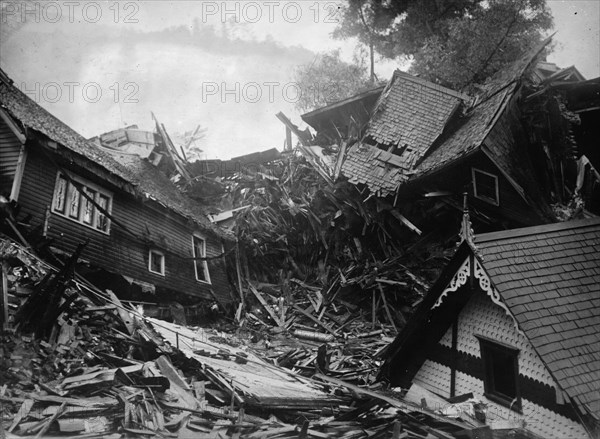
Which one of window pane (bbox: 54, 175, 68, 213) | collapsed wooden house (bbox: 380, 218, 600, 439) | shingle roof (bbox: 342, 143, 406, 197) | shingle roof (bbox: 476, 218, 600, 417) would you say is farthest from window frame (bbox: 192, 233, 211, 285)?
shingle roof (bbox: 476, 218, 600, 417)

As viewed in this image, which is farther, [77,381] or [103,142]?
[103,142]

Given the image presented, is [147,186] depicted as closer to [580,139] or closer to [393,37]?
[580,139]

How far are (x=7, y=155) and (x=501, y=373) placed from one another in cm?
1305

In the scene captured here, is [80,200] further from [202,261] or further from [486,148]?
[486,148]

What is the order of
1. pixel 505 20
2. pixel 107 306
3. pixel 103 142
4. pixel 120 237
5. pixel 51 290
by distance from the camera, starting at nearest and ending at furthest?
pixel 51 290 → pixel 107 306 → pixel 120 237 → pixel 505 20 → pixel 103 142

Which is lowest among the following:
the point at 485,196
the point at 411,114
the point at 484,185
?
the point at 485,196

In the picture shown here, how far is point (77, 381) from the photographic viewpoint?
20.4 ft

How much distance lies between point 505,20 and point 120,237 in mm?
23117

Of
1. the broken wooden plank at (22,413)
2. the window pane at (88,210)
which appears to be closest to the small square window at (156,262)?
the window pane at (88,210)

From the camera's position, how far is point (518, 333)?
6.23 m

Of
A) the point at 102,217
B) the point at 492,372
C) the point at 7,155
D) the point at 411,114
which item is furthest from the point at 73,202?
the point at 411,114

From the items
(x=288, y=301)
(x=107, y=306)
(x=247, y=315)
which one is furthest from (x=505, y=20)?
(x=107, y=306)

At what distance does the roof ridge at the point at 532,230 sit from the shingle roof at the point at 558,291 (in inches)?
0.6

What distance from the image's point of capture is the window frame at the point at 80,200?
12.3m
